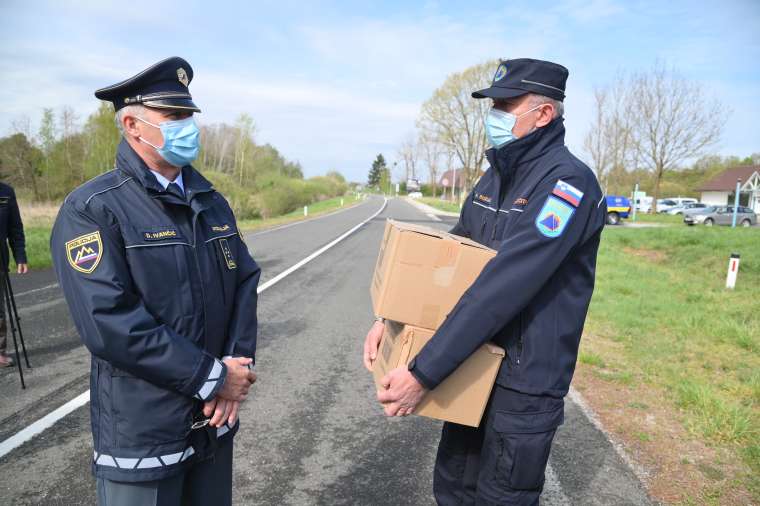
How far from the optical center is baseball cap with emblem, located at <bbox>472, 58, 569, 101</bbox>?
2164 millimetres

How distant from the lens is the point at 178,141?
85.3 inches

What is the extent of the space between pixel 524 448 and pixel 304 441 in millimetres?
2157

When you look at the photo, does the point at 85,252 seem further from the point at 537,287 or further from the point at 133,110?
the point at 537,287

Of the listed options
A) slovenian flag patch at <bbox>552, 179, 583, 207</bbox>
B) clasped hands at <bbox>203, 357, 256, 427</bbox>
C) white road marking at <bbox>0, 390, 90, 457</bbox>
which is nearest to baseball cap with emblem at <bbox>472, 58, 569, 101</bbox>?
slovenian flag patch at <bbox>552, 179, 583, 207</bbox>

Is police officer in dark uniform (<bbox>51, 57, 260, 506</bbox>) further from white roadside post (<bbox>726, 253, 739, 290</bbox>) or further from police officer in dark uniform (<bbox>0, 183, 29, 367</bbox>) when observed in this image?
white roadside post (<bbox>726, 253, 739, 290</bbox>)

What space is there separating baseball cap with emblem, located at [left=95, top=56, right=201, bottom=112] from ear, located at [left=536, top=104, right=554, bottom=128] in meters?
1.53

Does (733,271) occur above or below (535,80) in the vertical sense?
below

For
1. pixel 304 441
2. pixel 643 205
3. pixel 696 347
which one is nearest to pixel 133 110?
pixel 304 441

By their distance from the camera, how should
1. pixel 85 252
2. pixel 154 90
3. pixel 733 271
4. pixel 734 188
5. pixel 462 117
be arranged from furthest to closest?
1. pixel 734 188
2. pixel 462 117
3. pixel 733 271
4. pixel 154 90
5. pixel 85 252

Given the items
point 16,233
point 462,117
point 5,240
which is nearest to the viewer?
point 5,240

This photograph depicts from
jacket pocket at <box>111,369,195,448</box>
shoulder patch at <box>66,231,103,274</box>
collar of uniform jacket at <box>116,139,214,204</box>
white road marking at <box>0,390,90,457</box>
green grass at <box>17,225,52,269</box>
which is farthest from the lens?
green grass at <box>17,225,52,269</box>

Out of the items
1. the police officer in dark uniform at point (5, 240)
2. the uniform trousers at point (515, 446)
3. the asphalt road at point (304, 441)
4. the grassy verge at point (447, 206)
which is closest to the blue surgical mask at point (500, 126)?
the uniform trousers at point (515, 446)

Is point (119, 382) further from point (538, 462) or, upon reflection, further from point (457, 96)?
point (457, 96)

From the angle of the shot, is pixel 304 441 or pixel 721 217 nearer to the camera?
pixel 304 441
